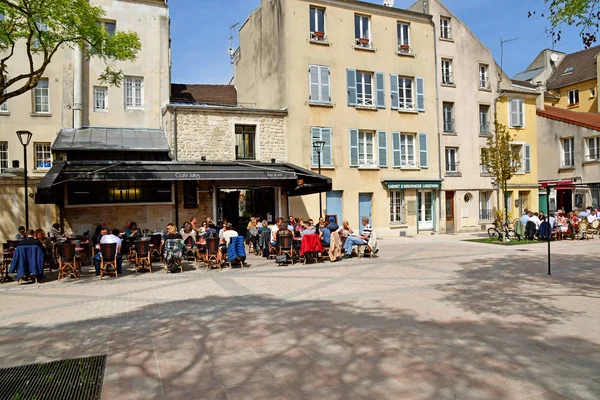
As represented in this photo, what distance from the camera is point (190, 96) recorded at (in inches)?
898

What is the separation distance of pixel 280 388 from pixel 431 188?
19.5m

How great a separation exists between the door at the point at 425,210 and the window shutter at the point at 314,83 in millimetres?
7264

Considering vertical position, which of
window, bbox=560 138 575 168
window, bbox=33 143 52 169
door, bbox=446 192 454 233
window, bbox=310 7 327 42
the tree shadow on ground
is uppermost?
window, bbox=310 7 327 42

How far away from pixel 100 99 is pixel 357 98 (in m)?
11.3

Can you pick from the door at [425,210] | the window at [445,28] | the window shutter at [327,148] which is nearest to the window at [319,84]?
the window shutter at [327,148]

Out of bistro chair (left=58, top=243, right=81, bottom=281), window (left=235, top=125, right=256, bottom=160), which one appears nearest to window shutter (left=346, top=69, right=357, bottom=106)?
window (left=235, top=125, right=256, bottom=160)

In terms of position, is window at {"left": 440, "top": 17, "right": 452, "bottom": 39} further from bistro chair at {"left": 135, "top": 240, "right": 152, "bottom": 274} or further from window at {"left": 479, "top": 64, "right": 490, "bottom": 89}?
bistro chair at {"left": 135, "top": 240, "right": 152, "bottom": 274}

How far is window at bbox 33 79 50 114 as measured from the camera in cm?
1706

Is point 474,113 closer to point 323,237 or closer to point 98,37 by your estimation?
point 323,237

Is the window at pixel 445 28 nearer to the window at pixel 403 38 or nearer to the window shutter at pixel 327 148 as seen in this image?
the window at pixel 403 38

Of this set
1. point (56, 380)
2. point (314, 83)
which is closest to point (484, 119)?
point (314, 83)

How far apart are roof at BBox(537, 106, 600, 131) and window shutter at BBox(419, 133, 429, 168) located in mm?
11187

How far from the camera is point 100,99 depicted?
17.8 metres

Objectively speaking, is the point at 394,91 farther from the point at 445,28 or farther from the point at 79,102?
the point at 79,102
